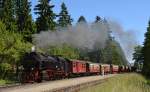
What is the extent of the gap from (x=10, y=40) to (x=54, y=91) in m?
36.2

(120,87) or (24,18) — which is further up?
(24,18)

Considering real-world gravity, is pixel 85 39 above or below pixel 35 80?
above

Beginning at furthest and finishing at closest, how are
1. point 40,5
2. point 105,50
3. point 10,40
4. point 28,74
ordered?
point 105,50, point 40,5, point 10,40, point 28,74

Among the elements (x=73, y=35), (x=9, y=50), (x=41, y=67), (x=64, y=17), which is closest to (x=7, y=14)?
(x=9, y=50)

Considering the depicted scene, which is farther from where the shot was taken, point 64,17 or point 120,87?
point 64,17

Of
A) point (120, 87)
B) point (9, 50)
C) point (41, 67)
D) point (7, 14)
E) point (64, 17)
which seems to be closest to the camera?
point (120, 87)

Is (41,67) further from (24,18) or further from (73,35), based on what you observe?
(24,18)

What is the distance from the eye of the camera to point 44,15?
3511 inches

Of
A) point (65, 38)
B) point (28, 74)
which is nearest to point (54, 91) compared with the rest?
point (28, 74)

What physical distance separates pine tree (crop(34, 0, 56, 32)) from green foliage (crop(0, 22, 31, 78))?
74.5 ft

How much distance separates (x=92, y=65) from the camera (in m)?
79.2

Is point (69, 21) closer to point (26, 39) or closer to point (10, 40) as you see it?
point (26, 39)

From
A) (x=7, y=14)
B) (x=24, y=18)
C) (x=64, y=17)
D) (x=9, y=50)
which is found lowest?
(x=9, y=50)

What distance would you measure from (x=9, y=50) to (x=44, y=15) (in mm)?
29211
